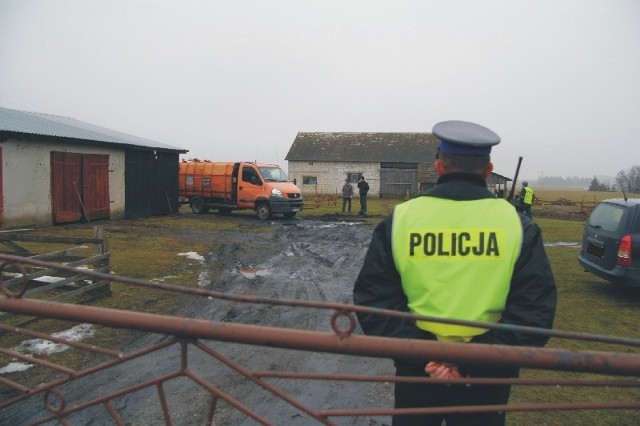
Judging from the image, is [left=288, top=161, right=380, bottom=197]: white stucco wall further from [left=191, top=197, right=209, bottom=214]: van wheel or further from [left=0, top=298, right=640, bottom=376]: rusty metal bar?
[left=0, top=298, right=640, bottom=376]: rusty metal bar

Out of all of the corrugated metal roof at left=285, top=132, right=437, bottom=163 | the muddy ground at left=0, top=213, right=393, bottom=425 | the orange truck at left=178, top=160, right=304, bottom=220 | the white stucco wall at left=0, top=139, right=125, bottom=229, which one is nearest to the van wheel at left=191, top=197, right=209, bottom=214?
the orange truck at left=178, top=160, right=304, bottom=220

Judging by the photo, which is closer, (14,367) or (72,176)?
(14,367)

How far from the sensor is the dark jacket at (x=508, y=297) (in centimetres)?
202

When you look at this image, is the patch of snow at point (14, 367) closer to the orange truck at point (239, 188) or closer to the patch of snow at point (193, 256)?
the patch of snow at point (193, 256)

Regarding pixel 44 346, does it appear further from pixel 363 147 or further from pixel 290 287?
pixel 363 147

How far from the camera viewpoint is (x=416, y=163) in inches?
1499

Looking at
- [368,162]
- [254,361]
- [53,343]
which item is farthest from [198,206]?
[368,162]

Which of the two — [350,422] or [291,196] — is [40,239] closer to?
[350,422]

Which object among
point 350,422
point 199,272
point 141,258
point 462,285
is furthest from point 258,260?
point 462,285

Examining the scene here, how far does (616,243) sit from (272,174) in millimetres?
14922

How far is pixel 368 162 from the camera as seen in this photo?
39156mm

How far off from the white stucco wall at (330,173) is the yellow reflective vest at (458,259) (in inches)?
1429

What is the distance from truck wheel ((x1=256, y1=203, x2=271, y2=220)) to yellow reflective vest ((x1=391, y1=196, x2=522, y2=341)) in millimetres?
17595

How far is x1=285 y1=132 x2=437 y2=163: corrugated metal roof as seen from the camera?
128 ft
